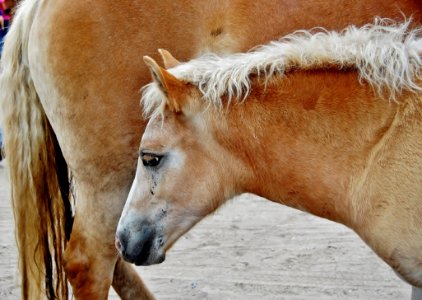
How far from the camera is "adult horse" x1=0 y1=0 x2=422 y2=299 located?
350 centimetres

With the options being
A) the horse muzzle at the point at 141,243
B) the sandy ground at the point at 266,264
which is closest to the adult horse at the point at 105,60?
the horse muzzle at the point at 141,243

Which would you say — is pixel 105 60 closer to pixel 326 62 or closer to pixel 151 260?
pixel 151 260

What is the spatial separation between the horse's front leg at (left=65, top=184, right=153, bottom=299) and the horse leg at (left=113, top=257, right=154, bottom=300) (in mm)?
236

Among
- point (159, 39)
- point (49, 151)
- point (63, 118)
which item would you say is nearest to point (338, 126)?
point (159, 39)

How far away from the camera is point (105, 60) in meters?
3.62

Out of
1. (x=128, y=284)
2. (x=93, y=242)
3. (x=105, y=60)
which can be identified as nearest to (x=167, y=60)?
(x=105, y=60)

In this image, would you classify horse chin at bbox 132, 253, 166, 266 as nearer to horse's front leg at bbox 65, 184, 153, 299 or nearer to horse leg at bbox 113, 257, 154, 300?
horse's front leg at bbox 65, 184, 153, 299

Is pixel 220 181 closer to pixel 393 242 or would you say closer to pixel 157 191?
pixel 157 191

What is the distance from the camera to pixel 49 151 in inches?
158

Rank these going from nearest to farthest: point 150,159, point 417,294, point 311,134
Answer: point 311,134 → point 150,159 → point 417,294

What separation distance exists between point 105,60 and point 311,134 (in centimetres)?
112

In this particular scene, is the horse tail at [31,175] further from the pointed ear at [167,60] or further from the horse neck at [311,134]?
the horse neck at [311,134]

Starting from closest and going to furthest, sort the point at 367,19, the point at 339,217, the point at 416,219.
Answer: the point at 416,219
the point at 339,217
the point at 367,19

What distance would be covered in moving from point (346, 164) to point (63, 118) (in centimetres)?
139
